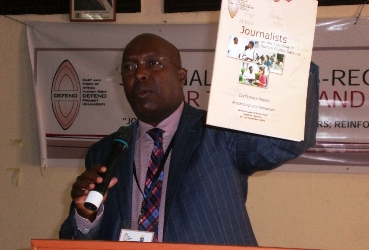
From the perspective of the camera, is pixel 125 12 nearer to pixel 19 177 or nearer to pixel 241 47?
pixel 19 177

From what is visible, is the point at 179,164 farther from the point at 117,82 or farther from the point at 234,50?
the point at 117,82

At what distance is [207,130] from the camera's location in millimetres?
1482

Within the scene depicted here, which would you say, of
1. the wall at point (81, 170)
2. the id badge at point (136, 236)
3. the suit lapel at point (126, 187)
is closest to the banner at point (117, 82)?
the wall at point (81, 170)

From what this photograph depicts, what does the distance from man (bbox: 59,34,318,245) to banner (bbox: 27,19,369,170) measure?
1.36 meters

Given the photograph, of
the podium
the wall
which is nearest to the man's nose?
the podium

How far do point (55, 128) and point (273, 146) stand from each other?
7.01 feet

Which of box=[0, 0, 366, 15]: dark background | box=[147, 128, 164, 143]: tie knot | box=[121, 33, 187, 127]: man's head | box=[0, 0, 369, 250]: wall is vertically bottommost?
box=[0, 0, 369, 250]: wall

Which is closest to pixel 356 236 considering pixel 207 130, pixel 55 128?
pixel 207 130

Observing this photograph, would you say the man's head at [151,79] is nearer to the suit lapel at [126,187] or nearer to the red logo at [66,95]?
the suit lapel at [126,187]

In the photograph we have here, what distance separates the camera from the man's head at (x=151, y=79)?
4.98ft

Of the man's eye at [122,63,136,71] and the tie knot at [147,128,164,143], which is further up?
the man's eye at [122,63,136,71]

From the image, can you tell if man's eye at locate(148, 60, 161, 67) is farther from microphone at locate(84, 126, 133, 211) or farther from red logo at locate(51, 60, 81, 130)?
red logo at locate(51, 60, 81, 130)

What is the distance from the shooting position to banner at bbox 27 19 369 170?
2.80 meters

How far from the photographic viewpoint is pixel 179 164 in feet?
4.72
